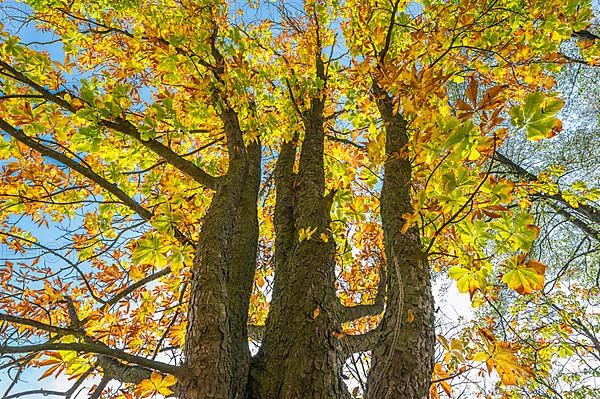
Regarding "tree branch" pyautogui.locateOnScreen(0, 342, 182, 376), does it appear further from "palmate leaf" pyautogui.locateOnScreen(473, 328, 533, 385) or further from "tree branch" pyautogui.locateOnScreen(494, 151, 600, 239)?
"tree branch" pyautogui.locateOnScreen(494, 151, 600, 239)

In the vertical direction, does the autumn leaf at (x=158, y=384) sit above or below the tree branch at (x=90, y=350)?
below

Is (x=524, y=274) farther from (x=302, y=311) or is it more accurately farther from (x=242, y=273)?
(x=242, y=273)

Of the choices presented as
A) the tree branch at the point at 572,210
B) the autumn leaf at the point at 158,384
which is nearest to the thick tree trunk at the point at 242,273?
the autumn leaf at the point at 158,384

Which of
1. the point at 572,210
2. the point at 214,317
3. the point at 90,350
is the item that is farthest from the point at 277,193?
the point at 572,210

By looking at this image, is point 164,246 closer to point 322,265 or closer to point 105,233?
point 322,265

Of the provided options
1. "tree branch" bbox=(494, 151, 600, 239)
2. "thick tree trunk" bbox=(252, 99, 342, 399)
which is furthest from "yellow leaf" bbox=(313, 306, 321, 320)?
"tree branch" bbox=(494, 151, 600, 239)

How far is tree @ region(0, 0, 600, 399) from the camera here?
1355 millimetres

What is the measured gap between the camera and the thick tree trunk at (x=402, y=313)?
131 centimetres

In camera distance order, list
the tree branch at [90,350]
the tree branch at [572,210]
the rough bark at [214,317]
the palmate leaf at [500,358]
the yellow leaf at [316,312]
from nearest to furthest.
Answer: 1. the tree branch at [90,350]
2. the palmate leaf at [500,358]
3. the rough bark at [214,317]
4. the yellow leaf at [316,312]
5. the tree branch at [572,210]

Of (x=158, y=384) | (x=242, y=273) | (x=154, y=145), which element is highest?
(x=154, y=145)

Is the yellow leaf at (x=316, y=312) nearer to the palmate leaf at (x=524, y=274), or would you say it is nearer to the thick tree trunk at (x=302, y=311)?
the thick tree trunk at (x=302, y=311)

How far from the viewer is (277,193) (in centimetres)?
285

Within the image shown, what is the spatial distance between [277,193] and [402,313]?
5.20ft

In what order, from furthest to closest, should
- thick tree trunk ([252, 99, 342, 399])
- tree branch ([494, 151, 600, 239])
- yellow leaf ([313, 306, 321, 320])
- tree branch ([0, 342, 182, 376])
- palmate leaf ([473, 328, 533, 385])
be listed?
1. tree branch ([494, 151, 600, 239])
2. yellow leaf ([313, 306, 321, 320])
3. thick tree trunk ([252, 99, 342, 399])
4. palmate leaf ([473, 328, 533, 385])
5. tree branch ([0, 342, 182, 376])
